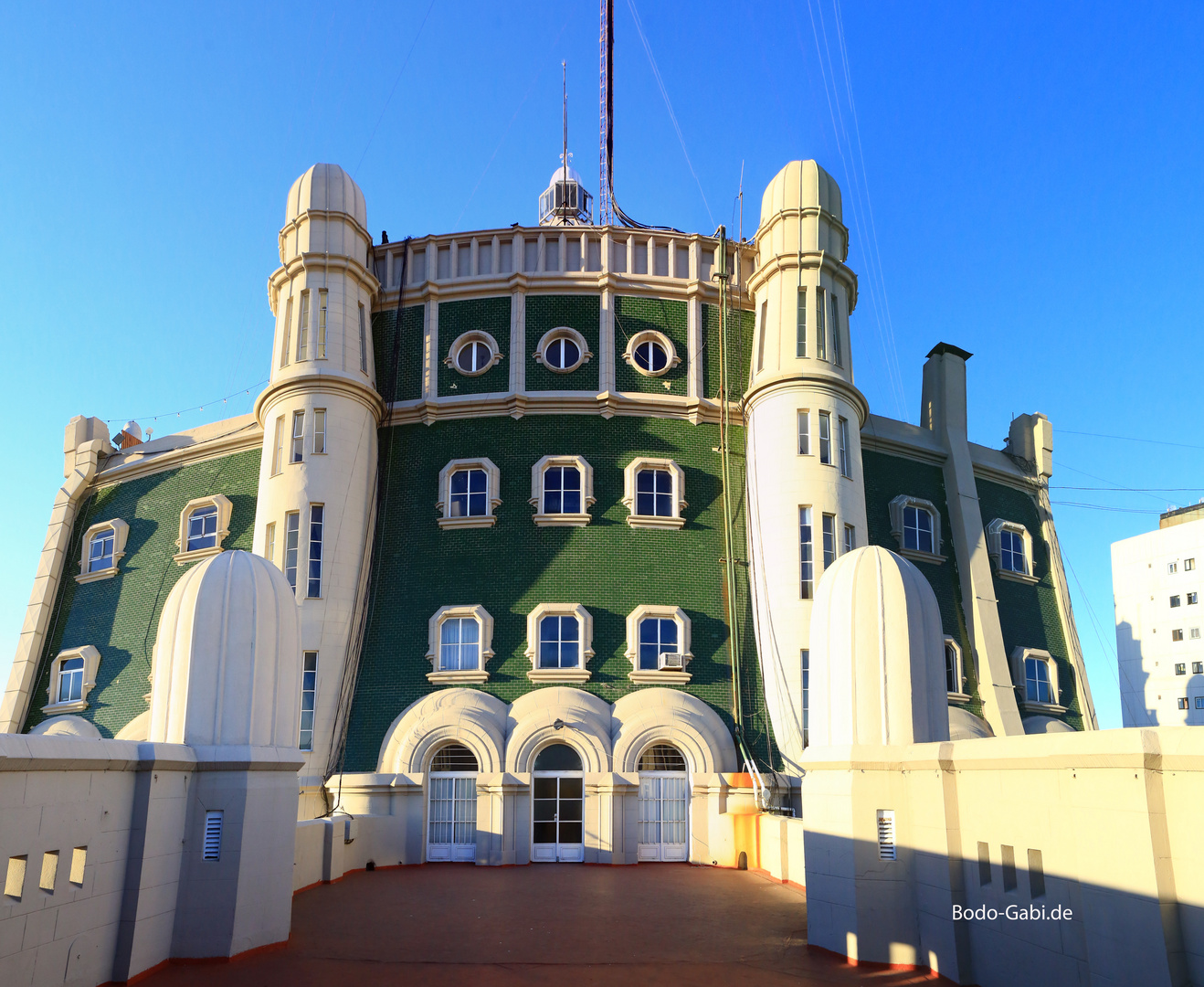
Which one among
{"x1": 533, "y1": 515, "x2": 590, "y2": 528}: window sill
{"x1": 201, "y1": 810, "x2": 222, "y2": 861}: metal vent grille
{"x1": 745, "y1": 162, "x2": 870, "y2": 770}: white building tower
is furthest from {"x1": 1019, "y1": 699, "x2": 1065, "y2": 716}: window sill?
{"x1": 201, "y1": 810, "x2": 222, "y2": 861}: metal vent grille

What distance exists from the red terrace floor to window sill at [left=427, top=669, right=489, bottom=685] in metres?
A: 5.66

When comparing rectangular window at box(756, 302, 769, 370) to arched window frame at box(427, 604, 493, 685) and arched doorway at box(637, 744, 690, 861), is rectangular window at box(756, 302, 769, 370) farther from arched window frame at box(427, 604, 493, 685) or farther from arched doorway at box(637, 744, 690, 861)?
arched doorway at box(637, 744, 690, 861)

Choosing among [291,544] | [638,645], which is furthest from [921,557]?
[291,544]

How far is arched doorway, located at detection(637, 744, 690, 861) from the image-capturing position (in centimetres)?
2466

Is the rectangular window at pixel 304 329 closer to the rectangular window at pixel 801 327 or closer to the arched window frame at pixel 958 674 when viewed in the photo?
the rectangular window at pixel 801 327

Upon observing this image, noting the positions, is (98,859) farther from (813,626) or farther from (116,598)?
(116,598)

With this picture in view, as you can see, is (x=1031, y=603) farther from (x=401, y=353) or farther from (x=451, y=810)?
(x=401, y=353)

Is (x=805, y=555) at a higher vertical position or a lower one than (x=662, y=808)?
higher

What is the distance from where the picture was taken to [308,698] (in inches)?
1008

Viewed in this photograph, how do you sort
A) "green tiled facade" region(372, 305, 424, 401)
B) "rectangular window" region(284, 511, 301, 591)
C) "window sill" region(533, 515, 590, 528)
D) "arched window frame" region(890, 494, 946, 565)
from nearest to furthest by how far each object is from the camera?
"rectangular window" region(284, 511, 301, 591) → "window sill" region(533, 515, 590, 528) → "green tiled facade" region(372, 305, 424, 401) → "arched window frame" region(890, 494, 946, 565)

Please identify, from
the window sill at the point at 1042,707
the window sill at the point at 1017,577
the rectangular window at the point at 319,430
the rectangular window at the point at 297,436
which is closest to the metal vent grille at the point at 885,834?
the rectangular window at the point at 319,430

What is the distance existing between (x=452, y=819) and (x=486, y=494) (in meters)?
8.56

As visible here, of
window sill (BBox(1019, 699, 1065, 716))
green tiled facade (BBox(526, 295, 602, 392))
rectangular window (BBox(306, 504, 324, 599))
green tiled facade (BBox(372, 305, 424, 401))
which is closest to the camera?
rectangular window (BBox(306, 504, 324, 599))

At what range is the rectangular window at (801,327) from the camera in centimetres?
2794
